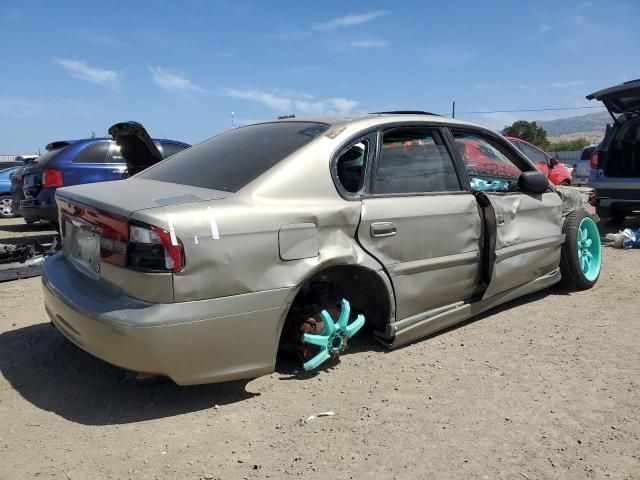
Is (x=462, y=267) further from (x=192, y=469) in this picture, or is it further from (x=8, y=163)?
(x=8, y=163)

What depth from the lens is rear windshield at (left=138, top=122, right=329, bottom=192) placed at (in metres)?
2.83

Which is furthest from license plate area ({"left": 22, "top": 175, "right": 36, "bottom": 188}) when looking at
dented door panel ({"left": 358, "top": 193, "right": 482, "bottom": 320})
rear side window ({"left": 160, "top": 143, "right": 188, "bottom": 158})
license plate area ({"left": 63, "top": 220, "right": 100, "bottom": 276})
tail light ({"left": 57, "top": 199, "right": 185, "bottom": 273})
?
dented door panel ({"left": 358, "top": 193, "right": 482, "bottom": 320})

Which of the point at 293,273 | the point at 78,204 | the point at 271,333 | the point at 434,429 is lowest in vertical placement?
the point at 434,429

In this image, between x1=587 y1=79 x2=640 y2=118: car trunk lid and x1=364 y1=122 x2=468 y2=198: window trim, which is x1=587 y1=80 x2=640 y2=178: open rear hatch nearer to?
x1=587 y1=79 x2=640 y2=118: car trunk lid

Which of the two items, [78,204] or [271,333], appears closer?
[271,333]

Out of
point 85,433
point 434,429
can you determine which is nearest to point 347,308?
point 434,429

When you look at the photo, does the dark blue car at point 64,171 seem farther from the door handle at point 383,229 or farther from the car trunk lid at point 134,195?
the door handle at point 383,229

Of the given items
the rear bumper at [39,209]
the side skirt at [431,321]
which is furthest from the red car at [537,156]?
the rear bumper at [39,209]

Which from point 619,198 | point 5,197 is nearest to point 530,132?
point 619,198

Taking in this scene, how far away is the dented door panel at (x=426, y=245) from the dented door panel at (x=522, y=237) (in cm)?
18

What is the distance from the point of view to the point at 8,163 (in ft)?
51.0

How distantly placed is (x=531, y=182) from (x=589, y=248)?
150 centimetres

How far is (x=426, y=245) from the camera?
3299 millimetres

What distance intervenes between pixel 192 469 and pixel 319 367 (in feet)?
3.67
